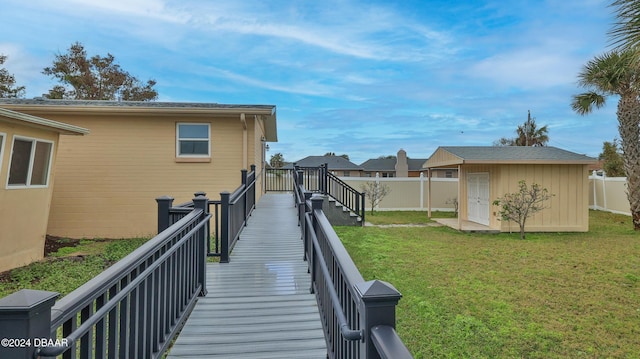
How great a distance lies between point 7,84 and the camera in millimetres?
18719

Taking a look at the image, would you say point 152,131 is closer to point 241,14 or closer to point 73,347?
point 241,14

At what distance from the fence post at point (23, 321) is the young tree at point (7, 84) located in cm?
2420

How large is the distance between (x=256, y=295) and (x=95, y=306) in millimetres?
2305

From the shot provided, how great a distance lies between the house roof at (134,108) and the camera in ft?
29.7

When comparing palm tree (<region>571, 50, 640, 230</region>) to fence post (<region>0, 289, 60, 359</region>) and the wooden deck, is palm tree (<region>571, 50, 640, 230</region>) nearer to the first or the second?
the wooden deck

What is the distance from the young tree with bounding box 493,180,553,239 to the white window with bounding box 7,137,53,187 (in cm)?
1256

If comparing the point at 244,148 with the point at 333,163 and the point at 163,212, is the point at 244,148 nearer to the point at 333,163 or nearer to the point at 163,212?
the point at 163,212

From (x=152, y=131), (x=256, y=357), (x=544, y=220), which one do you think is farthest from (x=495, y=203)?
(x=152, y=131)

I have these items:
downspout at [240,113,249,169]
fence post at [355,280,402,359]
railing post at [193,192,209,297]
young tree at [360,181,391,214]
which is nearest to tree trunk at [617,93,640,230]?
young tree at [360,181,391,214]

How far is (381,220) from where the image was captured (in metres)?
13.4

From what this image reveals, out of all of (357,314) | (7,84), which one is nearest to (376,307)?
(357,314)

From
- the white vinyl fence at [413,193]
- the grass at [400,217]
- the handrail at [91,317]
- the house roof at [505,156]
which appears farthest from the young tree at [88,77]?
the handrail at [91,317]

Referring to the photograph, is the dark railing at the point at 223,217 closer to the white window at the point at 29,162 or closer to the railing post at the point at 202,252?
the railing post at the point at 202,252

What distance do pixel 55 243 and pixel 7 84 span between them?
1656 cm
